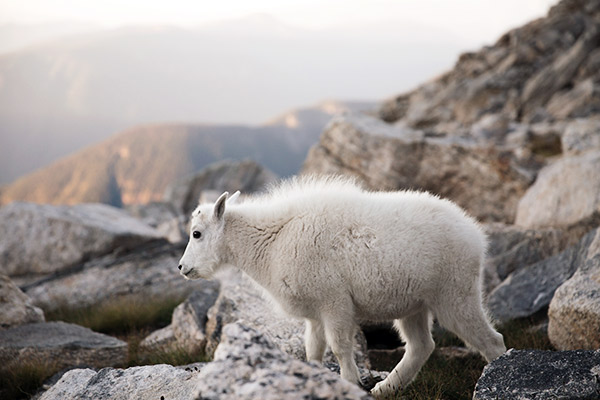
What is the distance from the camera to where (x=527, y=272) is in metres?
8.62

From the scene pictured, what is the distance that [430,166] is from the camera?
48.8ft

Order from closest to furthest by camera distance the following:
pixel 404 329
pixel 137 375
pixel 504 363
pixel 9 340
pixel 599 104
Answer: pixel 504 363
pixel 137 375
pixel 404 329
pixel 9 340
pixel 599 104

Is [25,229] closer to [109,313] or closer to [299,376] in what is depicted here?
[109,313]

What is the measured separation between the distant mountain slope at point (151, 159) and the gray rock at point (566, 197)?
167 ft

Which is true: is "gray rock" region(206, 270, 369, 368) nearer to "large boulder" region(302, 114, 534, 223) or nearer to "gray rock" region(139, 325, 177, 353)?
"gray rock" region(139, 325, 177, 353)

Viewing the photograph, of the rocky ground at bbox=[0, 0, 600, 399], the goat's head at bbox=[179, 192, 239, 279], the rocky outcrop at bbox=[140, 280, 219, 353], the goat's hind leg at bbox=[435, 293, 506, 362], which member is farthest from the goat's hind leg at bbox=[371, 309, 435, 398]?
the rocky outcrop at bbox=[140, 280, 219, 353]

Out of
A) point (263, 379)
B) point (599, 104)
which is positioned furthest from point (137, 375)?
point (599, 104)

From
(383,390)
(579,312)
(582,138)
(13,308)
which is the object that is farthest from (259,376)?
(582,138)

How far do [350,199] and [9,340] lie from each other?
627cm

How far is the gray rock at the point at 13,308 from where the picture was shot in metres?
8.66

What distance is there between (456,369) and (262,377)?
452 centimetres

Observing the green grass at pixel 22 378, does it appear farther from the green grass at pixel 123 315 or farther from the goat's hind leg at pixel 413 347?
the goat's hind leg at pixel 413 347

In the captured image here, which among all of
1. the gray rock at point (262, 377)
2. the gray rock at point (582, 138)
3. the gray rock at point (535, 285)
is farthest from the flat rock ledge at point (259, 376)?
the gray rock at point (582, 138)

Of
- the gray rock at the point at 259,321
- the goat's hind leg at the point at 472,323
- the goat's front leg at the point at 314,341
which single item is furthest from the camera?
the gray rock at the point at 259,321
